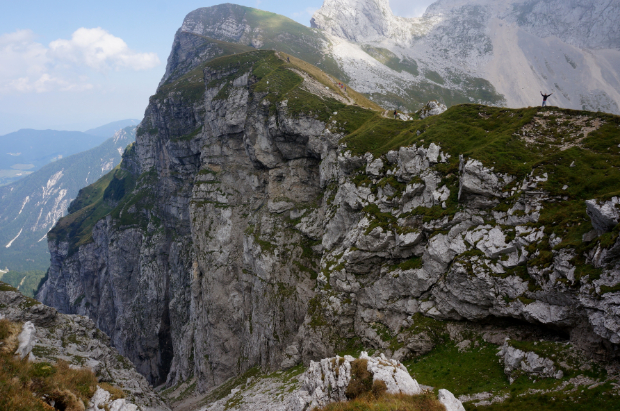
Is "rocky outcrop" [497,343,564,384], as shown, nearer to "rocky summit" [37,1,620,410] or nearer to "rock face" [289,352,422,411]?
"rocky summit" [37,1,620,410]

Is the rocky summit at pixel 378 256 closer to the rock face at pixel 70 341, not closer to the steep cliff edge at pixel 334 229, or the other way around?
the steep cliff edge at pixel 334 229

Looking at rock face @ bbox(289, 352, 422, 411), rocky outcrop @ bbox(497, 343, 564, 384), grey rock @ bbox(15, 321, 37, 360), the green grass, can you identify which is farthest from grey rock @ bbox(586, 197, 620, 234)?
grey rock @ bbox(15, 321, 37, 360)

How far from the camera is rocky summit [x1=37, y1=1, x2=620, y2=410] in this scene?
21969 millimetres

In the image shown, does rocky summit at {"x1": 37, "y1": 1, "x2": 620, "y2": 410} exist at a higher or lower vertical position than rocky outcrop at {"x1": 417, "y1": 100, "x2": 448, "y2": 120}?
lower

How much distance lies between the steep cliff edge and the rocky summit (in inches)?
9.3

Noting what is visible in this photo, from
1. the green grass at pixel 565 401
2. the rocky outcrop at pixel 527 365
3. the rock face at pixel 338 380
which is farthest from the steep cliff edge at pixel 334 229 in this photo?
the rock face at pixel 338 380

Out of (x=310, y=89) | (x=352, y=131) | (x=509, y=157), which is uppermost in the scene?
(x=310, y=89)

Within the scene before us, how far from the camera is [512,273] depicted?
26250mm

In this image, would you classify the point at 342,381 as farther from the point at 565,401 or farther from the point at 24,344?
the point at 24,344

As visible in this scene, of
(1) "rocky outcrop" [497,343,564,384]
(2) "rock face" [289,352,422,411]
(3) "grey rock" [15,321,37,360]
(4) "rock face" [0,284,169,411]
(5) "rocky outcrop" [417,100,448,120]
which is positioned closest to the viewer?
(3) "grey rock" [15,321,37,360]

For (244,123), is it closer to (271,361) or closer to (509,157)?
(271,361)

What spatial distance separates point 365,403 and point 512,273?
1795 cm

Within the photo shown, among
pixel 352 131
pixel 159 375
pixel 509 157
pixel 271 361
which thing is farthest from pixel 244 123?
pixel 159 375

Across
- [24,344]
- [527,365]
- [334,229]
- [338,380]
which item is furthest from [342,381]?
[334,229]
